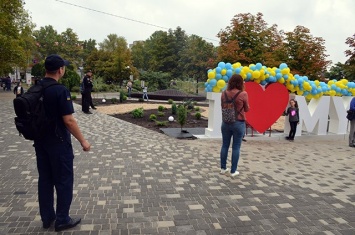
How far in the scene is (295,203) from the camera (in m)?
4.20

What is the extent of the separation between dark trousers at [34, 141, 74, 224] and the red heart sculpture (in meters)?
6.35

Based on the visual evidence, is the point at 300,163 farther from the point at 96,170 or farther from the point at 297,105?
the point at 96,170

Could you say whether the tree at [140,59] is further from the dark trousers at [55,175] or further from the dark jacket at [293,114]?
the dark trousers at [55,175]

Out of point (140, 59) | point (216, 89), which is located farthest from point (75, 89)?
point (140, 59)

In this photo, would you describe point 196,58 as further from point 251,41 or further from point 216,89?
point 216,89

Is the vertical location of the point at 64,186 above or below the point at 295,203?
above

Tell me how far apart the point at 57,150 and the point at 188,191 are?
2.17 metres

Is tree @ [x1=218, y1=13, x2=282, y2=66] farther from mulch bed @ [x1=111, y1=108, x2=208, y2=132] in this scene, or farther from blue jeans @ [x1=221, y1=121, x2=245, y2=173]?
blue jeans @ [x1=221, y1=121, x2=245, y2=173]

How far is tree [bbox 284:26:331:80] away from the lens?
18922 millimetres

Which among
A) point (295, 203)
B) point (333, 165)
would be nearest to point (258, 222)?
point (295, 203)

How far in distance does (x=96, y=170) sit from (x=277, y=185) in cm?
316

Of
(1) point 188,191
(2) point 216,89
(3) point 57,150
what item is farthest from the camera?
(2) point 216,89

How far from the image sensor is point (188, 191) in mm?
4492

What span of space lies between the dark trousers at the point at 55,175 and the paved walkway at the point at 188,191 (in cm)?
22
